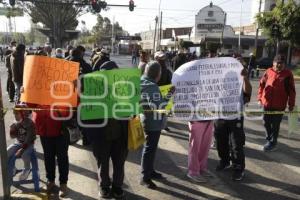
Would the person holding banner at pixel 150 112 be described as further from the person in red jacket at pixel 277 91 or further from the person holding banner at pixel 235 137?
the person in red jacket at pixel 277 91

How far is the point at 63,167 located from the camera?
5.49 metres

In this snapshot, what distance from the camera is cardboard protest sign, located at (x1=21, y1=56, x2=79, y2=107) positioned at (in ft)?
17.2

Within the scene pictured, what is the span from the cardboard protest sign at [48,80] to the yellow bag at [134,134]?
0.80 metres

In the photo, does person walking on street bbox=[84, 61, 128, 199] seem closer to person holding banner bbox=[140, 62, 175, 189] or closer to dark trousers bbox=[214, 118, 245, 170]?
person holding banner bbox=[140, 62, 175, 189]

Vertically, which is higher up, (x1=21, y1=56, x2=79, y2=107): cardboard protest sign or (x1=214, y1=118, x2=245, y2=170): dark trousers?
(x1=21, y1=56, x2=79, y2=107): cardboard protest sign

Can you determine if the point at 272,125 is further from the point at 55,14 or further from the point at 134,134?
the point at 55,14

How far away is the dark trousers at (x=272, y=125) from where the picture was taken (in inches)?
316

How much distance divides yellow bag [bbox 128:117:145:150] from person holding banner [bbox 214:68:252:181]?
1.60m

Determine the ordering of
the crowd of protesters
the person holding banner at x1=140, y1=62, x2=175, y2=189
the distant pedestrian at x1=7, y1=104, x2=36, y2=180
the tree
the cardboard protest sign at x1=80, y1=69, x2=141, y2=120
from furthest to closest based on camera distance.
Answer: the tree, the person holding banner at x1=140, y1=62, x2=175, y2=189, the distant pedestrian at x1=7, y1=104, x2=36, y2=180, the crowd of protesters, the cardboard protest sign at x1=80, y1=69, x2=141, y2=120

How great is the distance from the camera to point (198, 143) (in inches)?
249

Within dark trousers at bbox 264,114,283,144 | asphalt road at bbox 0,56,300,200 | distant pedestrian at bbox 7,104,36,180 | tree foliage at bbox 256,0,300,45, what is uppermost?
tree foliage at bbox 256,0,300,45

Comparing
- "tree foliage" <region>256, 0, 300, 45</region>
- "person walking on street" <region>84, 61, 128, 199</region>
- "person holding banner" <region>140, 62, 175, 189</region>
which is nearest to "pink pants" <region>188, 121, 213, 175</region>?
"person holding banner" <region>140, 62, 175, 189</region>

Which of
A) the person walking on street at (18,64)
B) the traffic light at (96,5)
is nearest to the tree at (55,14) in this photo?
the traffic light at (96,5)

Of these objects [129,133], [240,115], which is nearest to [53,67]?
[129,133]
